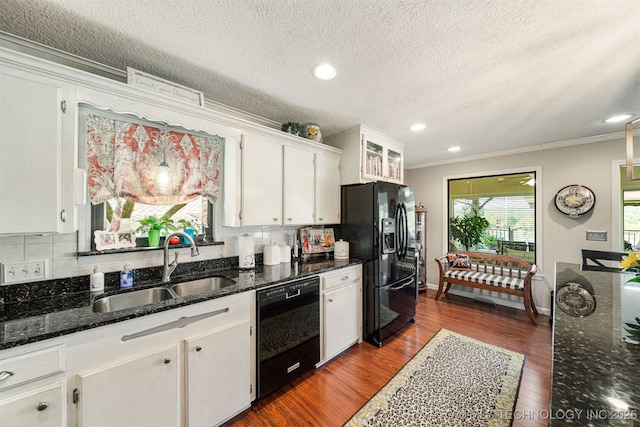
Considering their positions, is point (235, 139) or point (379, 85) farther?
point (235, 139)

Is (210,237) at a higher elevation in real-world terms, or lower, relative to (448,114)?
lower

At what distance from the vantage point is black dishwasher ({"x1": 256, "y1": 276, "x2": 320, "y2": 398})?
1754mm

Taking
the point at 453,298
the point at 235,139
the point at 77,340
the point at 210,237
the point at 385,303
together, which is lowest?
the point at 453,298

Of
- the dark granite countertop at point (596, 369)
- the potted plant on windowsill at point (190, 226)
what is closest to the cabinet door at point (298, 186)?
the potted plant on windowsill at point (190, 226)

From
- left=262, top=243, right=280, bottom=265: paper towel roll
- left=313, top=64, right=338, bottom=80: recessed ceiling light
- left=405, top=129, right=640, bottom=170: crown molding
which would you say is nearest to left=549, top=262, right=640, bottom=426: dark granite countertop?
left=313, top=64, right=338, bottom=80: recessed ceiling light

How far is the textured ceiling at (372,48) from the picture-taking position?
1.20 m

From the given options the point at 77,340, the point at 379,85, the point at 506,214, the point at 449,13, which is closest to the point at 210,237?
the point at 77,340

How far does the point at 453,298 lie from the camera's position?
13.2 ft

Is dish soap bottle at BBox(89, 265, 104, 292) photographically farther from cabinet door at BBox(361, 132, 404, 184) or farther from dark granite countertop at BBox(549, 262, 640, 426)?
cabinet door at BBox(361, 132, 404, 184)

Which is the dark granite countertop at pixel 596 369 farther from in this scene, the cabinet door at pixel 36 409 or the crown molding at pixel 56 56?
the crown molding at pixel 56 56

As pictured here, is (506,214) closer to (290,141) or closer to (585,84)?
(585,84)

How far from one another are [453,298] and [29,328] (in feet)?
15.5

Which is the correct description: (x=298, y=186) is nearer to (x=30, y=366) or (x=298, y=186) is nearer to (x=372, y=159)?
(x=372, y=159)

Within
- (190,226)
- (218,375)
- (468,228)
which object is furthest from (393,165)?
(218,375)
